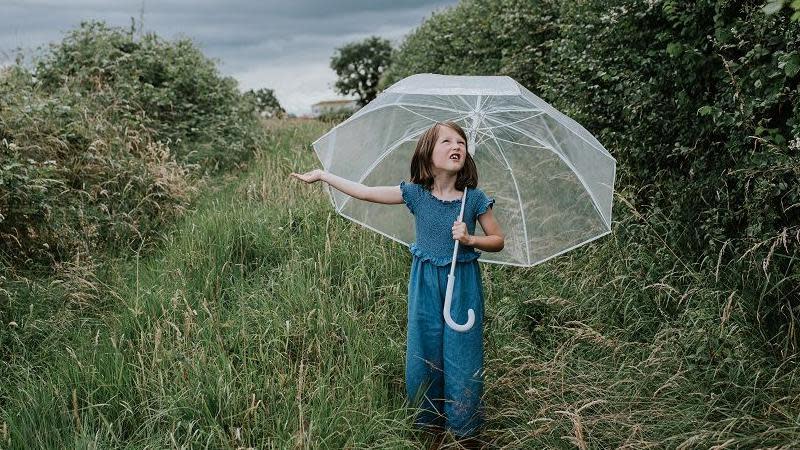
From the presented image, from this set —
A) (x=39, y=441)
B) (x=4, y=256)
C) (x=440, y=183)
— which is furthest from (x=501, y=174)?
(x=4, y=256)

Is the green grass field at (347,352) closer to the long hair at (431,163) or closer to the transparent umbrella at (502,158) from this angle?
the transparent umbrella at (502,158)

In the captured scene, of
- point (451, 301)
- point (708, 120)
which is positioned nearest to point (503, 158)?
point (451, 301)

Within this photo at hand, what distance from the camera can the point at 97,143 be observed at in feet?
22.8

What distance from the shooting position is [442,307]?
3463mm

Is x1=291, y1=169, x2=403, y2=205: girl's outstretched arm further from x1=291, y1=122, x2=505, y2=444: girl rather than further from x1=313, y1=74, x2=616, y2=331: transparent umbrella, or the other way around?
x1=313, y1=74, x2=616, y2=331: transparent umbrella

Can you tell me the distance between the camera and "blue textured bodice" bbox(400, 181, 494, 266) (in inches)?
135

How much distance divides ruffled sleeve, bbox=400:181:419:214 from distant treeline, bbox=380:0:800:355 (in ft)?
4.92

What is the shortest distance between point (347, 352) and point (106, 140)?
Answer: 15.2 ft

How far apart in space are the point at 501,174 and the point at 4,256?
3737mm

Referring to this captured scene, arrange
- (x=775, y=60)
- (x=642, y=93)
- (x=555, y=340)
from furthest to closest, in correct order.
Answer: (x=642, y=93) < (x=555, y=340) < (x=775, y=60)

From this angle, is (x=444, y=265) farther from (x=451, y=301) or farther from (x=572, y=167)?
(x=572, y=167)

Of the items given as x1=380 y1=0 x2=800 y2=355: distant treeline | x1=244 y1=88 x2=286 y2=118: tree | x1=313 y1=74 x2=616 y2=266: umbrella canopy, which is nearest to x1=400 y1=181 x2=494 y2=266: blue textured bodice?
x1=313 y1=74 x2=616 y2=266: umbrella canopy

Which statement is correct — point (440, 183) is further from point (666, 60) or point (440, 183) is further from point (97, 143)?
point (97, 143)

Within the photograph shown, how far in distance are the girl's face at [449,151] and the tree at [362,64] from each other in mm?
22419
